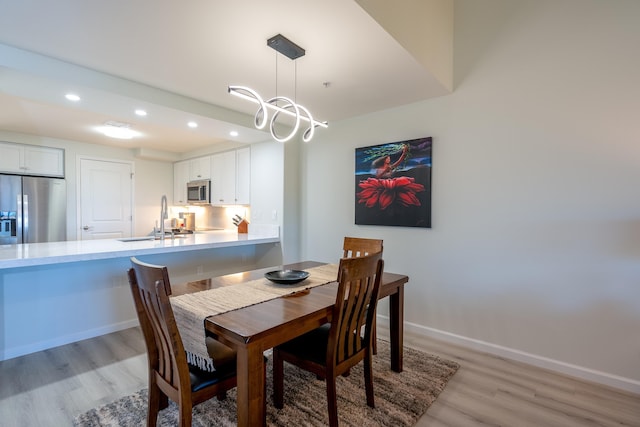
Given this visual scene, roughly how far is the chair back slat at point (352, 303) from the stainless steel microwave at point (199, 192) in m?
4.12

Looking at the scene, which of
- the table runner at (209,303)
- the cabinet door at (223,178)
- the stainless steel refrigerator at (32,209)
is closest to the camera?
the table runner at (209,303)

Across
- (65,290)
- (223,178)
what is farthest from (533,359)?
(223,178)

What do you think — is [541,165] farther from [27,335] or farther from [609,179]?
[27,335]

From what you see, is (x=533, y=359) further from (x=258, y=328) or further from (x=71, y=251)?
(x=71, y=251)

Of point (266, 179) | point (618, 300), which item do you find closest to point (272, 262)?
point (266, 179)

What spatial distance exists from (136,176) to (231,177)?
2317mm

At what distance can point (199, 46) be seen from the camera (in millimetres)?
2018

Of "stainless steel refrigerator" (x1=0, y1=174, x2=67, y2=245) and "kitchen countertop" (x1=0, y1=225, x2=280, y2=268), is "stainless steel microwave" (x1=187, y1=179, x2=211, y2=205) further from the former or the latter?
"kitchen countertop" (x1=0, y1=225, x2=280, y2=268)

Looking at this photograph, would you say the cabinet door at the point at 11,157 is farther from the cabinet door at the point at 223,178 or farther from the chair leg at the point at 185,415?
the chair leg at the point at 185,415

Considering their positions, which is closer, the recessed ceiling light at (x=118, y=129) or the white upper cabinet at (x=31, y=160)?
the recessed ceiling light at (x=118, y=129)

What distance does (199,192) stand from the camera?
539 cm

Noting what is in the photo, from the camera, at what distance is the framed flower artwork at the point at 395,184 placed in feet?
9.79

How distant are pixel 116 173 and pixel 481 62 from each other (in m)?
5.87

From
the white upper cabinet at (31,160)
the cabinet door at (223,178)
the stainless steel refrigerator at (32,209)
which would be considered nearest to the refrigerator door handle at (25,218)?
the stainless steel refrigerator at (32,209)
